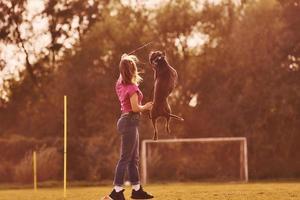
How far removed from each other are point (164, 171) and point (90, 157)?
2709mm

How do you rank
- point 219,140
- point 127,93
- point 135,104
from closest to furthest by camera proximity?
point 135,104 → point 127,93 → point 219,140

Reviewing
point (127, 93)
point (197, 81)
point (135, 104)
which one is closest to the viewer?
point (135, 104)

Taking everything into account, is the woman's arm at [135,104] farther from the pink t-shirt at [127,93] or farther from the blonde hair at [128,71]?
the blonde hair at [128,71]

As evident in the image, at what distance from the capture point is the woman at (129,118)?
29.0ft

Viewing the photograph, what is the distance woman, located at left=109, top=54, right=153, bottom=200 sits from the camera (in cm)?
885

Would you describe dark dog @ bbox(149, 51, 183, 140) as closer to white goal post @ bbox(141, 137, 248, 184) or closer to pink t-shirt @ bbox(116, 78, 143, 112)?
pink t-shirt @ bbox(116, 78, 143, 112)

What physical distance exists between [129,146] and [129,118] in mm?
366

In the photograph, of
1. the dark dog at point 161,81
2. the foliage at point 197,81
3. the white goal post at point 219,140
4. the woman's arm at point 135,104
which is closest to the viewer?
the woman's arm at point 135,104

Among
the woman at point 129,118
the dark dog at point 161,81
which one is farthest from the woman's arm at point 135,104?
the dark dog at point 161,81

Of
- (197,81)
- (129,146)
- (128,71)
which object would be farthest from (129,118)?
(197,81)

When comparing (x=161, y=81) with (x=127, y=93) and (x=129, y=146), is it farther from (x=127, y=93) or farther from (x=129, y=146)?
(x=129, y=146)

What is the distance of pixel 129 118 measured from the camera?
891 cm

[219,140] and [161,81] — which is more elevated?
[161,81]

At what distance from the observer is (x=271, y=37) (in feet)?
84.0
